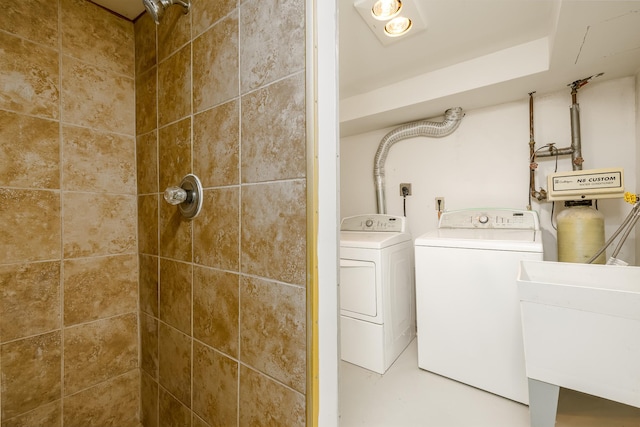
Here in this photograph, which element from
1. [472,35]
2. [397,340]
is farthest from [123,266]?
[472,35]

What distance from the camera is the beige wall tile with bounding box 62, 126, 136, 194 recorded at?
1.22m

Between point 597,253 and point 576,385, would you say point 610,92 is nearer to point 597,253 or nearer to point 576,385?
point 597,253

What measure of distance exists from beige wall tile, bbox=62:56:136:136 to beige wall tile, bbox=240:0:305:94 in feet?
2.87

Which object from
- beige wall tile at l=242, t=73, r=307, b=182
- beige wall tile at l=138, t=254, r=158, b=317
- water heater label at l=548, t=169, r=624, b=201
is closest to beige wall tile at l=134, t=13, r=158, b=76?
beige wall tile at l=242, t=73, r=307, b=182

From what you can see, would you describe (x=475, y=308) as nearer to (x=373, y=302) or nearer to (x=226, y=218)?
(x=373, y=302)

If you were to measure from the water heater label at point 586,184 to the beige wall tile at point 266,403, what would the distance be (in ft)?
6.07

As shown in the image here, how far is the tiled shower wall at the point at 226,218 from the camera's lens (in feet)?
2.62

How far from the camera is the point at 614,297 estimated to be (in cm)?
93

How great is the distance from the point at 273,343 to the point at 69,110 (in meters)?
1.36

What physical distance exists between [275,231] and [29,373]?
49.2 inches

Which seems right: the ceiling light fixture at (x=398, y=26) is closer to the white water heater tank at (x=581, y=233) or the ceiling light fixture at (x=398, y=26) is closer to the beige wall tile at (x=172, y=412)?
the white water heater tank at (x=581, y=233)

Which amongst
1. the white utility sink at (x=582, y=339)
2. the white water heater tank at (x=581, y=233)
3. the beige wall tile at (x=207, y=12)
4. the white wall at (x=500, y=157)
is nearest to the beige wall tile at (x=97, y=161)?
the beige wall tile at (x=207, y=12)

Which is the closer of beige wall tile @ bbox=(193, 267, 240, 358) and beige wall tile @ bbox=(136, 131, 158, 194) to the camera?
beige wall tile @ bbox=(193, 267, 240, 358)

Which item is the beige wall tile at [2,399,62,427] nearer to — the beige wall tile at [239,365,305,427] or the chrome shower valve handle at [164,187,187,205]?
the beige wall tile at [239,365,305,427]
